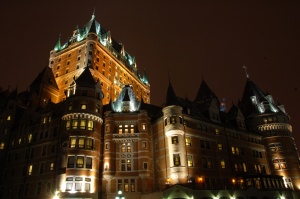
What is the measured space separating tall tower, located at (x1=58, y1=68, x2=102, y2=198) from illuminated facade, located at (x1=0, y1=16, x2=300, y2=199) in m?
0.16

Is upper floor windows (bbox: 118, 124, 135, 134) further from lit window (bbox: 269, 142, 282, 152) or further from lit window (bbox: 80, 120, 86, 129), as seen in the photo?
lit window (bbox: 269, 142, 282, 152)

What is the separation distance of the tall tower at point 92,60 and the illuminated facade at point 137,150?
21.1m

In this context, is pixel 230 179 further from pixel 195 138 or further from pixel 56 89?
pixel 56 89

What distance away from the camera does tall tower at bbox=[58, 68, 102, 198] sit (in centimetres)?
4394

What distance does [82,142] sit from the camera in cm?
4694

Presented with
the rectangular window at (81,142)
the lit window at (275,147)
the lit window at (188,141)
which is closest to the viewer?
the rectangular window at (81,142)

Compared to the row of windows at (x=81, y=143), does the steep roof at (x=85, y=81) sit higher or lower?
higher

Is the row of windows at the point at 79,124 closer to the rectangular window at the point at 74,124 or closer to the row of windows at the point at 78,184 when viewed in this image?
the rectangular window at the point at 74,124

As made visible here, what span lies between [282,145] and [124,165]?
1532 inches

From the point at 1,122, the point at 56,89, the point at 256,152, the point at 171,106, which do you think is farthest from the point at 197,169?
the point at 56,89

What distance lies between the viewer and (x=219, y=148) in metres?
53.8

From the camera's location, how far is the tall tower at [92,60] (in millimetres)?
82062

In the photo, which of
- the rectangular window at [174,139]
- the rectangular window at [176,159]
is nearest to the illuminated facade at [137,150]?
the rectangular window at [176,159]

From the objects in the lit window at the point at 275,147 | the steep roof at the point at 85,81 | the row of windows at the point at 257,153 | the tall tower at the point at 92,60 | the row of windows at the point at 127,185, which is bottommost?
the row of windows at the point at 127,185
